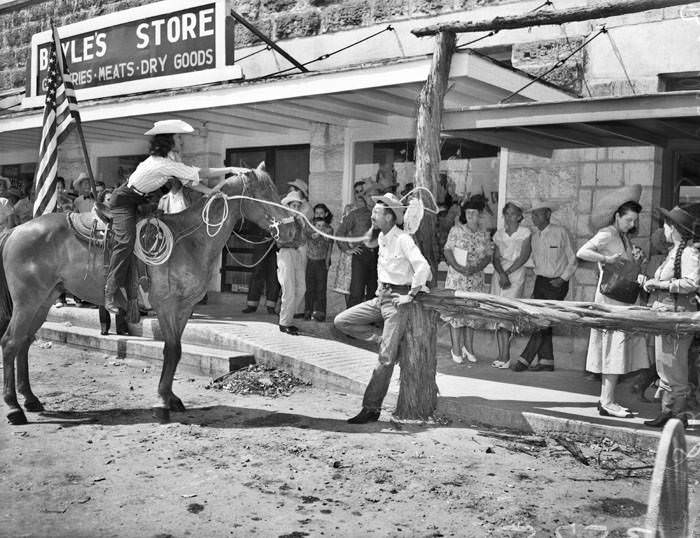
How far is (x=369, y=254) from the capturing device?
1040 centimetres

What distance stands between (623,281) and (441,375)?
2.46 meters

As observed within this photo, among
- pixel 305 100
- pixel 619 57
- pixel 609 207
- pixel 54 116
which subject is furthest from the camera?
pixel 305 100

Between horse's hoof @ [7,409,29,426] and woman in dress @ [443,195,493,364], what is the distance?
4.74 m

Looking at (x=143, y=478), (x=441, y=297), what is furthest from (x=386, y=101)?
(x=143, y=478)

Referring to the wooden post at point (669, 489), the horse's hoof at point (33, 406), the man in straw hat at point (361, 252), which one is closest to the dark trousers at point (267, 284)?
the man in straw hat at point (361, 252)

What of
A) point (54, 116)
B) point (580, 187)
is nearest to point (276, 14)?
point (54, 116)

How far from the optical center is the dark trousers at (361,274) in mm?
10414

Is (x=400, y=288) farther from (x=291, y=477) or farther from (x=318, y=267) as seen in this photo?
(x=318, y=267)

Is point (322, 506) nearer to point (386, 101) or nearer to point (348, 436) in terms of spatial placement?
point (348, 436)

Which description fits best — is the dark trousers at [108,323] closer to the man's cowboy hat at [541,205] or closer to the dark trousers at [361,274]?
the dark trousers at [361,274]

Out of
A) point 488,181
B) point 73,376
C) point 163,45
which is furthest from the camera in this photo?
point 163,45

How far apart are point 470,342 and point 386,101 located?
11.0 ft

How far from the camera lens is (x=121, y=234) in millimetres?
6680

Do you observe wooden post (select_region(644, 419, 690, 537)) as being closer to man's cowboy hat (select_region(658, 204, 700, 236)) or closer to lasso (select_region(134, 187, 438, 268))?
man's cowboy hat (select_region(658, 204, 700, 236))
